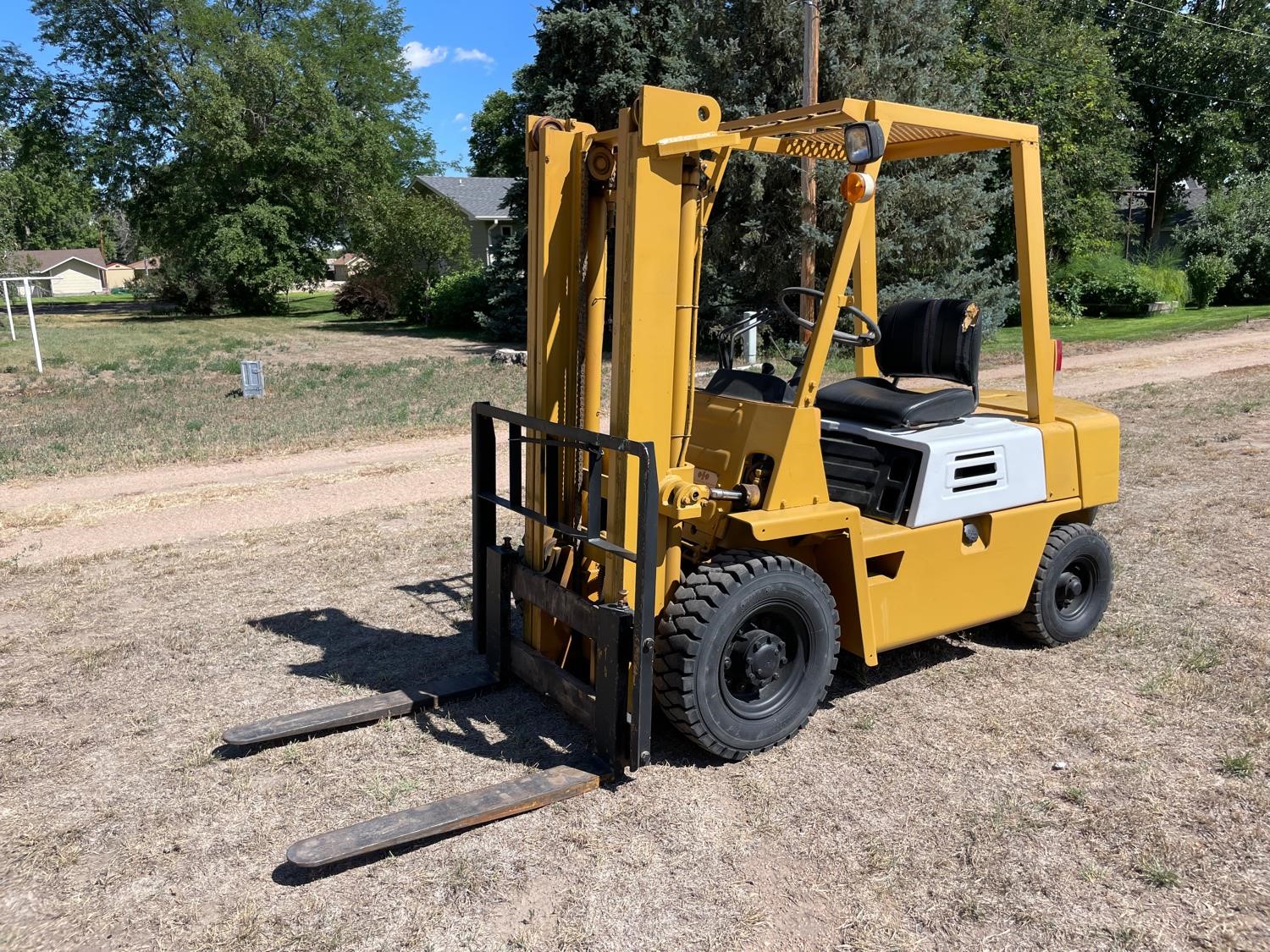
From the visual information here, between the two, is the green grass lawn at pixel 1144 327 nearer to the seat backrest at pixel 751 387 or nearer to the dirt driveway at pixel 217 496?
the dirt driveway at pixel 217 496

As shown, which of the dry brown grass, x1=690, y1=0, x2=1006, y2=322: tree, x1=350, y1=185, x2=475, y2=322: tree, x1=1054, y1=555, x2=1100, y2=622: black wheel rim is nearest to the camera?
the dry brown grass

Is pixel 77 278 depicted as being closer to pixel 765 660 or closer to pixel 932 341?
pixel 932 341

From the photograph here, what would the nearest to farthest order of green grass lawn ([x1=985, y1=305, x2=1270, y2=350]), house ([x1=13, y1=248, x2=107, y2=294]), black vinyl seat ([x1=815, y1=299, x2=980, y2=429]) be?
black vinyl seat ([x1=815, y1=299, x2=980, y2=429]) → green grass lawn ([x1=985, y1=305, x2=1270, y2=350]) → house ([x1=13, y1=248, x2=107, y2=294])

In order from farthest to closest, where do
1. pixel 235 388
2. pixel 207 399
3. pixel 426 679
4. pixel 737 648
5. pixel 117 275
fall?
pixel 117 275
pixel 235 388
pixel 207 399
pixel 426 679
pixel 737 648

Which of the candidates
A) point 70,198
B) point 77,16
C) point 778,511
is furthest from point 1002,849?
point 70,198

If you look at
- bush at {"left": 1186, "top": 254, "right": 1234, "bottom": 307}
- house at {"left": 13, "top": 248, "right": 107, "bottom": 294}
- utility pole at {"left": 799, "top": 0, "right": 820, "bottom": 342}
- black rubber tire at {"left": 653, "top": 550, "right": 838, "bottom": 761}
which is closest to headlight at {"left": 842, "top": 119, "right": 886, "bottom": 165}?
Result: black rubber tire at {"left": 653, "top": 550, "right": 838, "bottom": 761}

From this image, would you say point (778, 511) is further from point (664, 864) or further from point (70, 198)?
point (70, 198)

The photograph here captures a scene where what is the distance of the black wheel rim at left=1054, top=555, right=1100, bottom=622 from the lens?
5668 mm

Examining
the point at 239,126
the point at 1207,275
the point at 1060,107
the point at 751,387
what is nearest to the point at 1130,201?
the point at 1207,275

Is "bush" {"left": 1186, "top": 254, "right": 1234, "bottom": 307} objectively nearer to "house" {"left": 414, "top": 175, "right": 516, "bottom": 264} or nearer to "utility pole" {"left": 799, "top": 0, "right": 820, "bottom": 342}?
"utility pole" {"left": 799, "top": 0, "right": 820, "bottom": 342}

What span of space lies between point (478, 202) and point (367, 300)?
39.2 feet

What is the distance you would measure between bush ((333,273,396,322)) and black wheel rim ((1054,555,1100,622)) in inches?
1376

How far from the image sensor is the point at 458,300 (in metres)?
33.4

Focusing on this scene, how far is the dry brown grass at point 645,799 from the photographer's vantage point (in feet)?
10.9
